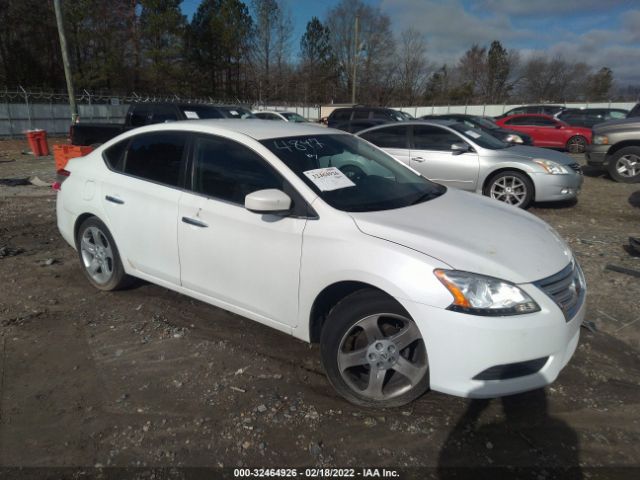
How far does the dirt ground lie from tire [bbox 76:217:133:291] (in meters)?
0.16

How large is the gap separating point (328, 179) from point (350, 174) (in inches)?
12.8

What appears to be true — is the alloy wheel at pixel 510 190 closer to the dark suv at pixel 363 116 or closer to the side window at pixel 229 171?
the side window at pixel 229 171

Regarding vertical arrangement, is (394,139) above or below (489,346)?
above

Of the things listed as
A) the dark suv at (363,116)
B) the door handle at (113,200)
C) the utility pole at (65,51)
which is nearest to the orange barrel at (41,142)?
the utility pole at (65,51)

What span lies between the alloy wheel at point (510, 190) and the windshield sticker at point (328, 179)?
16.8ft

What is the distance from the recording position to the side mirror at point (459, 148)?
7.61m

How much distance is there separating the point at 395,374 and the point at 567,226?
17.6 ft

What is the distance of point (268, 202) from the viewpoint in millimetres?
2666

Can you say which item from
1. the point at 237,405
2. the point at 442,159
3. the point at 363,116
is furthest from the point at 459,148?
the point at 363,116

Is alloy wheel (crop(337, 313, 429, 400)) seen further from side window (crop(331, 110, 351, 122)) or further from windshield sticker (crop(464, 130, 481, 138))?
side window (crop(331, 110, 351, 122))

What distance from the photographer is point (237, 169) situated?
126 inches

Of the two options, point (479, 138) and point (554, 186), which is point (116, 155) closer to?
point (479, 138)

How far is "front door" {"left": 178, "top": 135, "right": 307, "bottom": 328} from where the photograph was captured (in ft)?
9.35

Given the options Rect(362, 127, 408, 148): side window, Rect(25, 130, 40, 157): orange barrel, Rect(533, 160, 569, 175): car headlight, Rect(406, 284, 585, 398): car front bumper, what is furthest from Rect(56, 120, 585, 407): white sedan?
Rect(25, 130, 40, 157): orange barrel
